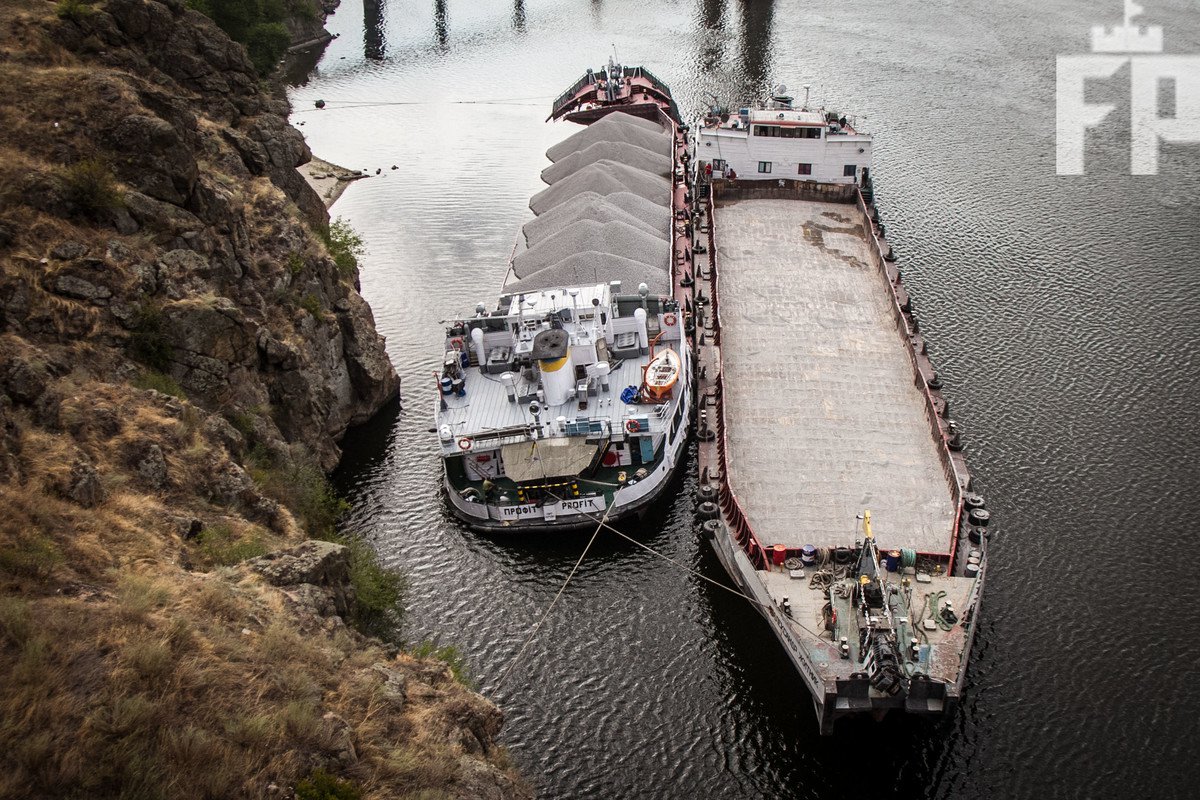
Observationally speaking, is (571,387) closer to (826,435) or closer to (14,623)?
(826,435)

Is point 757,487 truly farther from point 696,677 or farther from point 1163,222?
point 1163,222

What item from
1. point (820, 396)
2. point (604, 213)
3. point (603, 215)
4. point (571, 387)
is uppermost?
point (604, 213)

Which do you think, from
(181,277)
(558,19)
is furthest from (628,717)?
(558,19)

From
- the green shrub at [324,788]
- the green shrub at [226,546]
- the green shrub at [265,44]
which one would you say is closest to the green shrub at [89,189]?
the green shrub at [226,546]

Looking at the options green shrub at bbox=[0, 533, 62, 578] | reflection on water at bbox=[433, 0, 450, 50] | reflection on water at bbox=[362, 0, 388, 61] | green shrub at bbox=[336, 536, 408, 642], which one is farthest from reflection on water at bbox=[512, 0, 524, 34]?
green shrub at bbox=[0, 533, 62, 578]

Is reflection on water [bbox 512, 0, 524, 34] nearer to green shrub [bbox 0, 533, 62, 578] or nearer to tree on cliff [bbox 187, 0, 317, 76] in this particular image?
tree on cliff [bbox 187, 0, 317, 76]

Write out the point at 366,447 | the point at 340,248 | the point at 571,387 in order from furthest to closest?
1. the point at 340,248
2. the point at 366,447
3. the point at 571,387

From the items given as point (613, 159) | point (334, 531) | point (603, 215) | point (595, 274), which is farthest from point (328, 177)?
point (334, 531)
